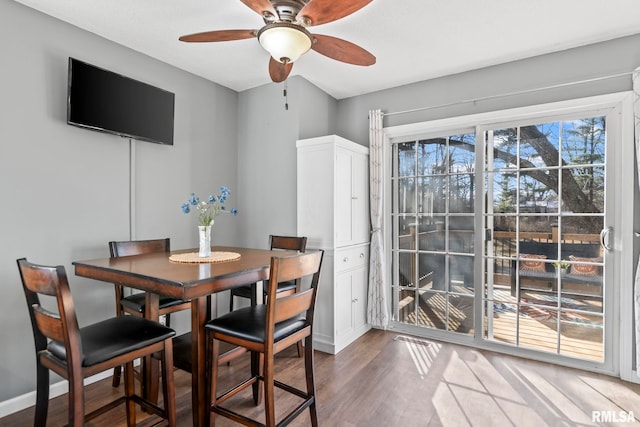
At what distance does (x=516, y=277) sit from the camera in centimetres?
301

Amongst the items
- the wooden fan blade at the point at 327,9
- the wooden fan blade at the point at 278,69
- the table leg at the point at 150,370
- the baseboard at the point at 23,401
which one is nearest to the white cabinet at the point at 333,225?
the wooden fan blade at the point at 278,69

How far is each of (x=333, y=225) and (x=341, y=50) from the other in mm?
1463

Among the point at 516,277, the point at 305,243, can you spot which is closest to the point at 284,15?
the point at 305,243

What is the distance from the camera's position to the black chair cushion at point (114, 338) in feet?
4.75

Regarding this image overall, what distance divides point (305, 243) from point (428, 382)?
143 centimetres

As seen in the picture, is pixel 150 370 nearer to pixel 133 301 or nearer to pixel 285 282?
pixel 133 301

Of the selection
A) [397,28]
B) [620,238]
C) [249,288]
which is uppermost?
[397,28]

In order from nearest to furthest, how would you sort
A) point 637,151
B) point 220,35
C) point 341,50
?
point 220,35 < point 341,50 < point 637,151

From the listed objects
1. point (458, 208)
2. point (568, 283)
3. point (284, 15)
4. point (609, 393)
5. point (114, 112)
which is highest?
point (284, 15)

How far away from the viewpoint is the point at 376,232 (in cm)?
351

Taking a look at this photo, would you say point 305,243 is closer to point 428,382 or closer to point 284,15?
point 428,382

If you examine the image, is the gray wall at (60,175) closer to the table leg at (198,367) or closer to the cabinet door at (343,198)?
the table leg at (198,367)

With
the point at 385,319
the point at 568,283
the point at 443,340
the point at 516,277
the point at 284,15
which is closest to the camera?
the point at 284,15

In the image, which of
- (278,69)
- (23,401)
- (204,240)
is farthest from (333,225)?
(23,401)
